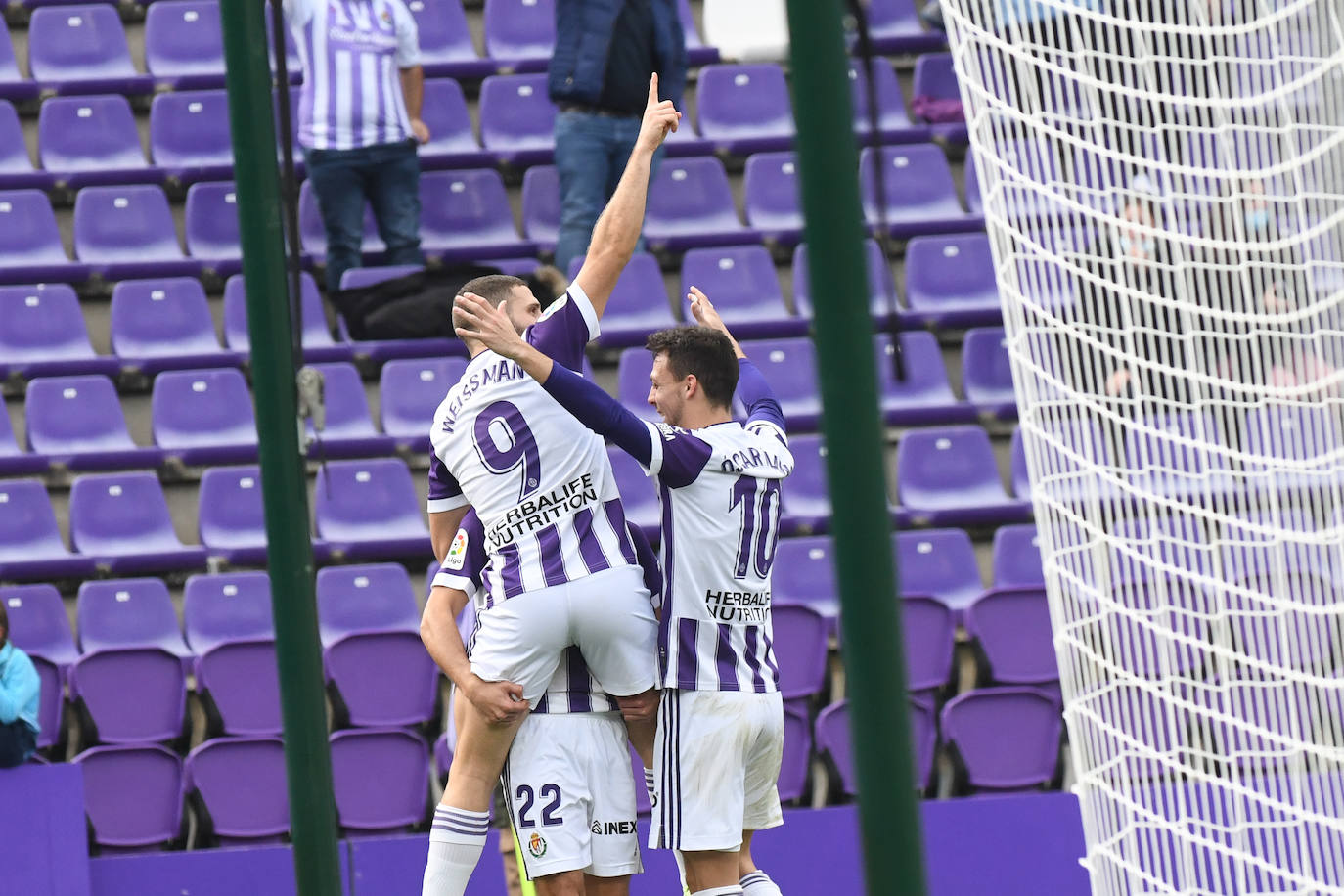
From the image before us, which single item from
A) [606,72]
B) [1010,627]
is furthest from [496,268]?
[1010,627]

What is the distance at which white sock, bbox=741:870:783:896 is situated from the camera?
482 cm

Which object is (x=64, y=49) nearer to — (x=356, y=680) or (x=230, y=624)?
(x=230, y=624)

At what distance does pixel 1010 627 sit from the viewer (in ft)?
23.6

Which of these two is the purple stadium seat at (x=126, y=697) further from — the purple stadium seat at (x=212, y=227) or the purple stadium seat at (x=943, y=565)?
the purple stadium seat at (x=943, y=565)

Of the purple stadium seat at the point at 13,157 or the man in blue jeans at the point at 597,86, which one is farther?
the purple stadium seat at the point at 13,157

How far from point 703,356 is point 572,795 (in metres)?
1.17

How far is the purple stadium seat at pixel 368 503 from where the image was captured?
8062 mm

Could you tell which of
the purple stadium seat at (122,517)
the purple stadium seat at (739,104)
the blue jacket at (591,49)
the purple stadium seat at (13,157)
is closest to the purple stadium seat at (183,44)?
the purple stadium seat at (13,157)

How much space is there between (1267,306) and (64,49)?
8.18 metres

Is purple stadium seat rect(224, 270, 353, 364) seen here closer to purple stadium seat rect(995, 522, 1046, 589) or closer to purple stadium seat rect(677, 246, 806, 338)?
purple stadium seat rect(677, 246, 806, 338)

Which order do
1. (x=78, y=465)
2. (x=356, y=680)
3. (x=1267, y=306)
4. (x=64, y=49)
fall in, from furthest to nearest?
A: 1. (x=64, y=49)
2. (x=78, y=465)
3. (x=356, y=680)
4. (x=1267, y=306)

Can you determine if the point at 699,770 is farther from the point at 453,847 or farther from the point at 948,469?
the point at 948,469

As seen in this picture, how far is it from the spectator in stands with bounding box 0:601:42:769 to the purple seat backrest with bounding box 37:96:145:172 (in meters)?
4.05

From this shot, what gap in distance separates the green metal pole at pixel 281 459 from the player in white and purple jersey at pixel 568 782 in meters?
1.82
